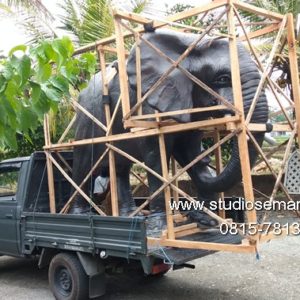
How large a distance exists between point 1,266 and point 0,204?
4.65ft

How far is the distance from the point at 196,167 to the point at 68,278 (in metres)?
1.96

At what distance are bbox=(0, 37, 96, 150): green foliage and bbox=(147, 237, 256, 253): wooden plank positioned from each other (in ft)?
7.55

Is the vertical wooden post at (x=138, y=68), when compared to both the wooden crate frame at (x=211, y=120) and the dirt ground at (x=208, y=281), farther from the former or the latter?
the dirt ground at (x=208, y=281)

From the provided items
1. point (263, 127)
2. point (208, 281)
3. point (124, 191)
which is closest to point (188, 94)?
point (263, 127)

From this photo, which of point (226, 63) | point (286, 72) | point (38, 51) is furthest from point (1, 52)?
point (286, 72)

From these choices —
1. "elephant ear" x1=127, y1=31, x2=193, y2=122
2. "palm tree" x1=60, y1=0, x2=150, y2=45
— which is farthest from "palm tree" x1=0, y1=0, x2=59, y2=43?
"elephant ear" x1=127, y1=31, x2=193, y2=122

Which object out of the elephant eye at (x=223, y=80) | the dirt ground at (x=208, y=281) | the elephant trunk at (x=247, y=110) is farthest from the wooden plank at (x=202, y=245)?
the elephant eye at (x=223, y=80)

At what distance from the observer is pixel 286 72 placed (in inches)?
370

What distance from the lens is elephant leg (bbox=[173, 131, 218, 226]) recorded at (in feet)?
18.5

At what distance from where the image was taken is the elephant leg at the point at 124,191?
6664mm

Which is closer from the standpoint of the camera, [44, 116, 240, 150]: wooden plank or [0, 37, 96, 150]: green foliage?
[0, 37, 96, 150]: green foliage

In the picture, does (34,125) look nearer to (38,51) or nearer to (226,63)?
(38,51)

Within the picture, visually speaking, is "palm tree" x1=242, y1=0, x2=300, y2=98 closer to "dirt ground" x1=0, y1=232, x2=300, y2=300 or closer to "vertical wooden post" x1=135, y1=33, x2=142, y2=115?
"dirt ground" x1=0, y1=232, x2=300, y2=300

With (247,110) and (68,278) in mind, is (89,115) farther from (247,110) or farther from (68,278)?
(247,110)
